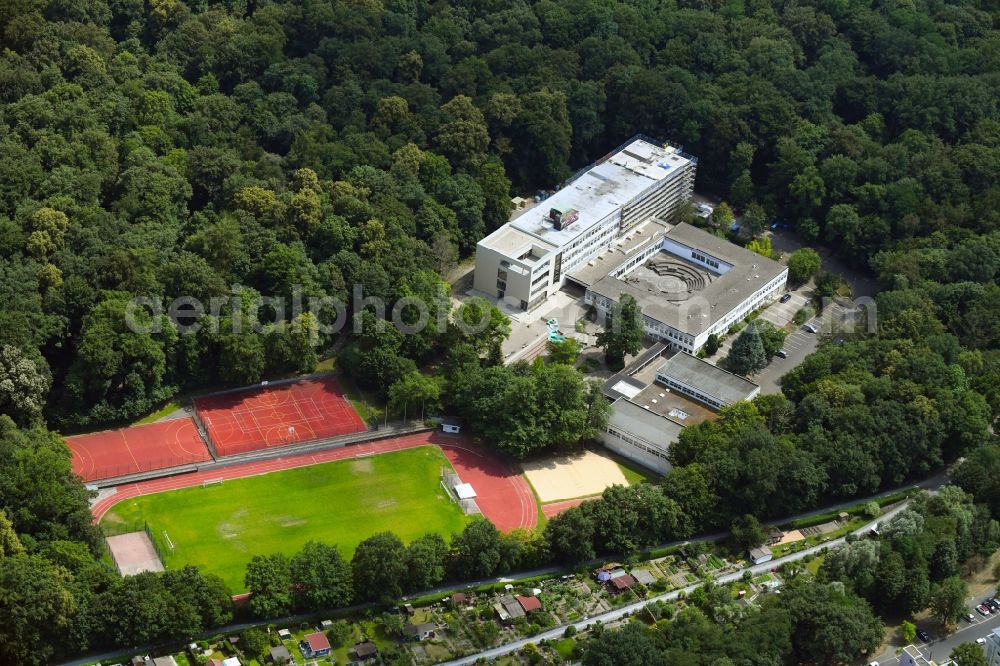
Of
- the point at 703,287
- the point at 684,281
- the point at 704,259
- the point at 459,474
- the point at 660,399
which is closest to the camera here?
the point at 459,474

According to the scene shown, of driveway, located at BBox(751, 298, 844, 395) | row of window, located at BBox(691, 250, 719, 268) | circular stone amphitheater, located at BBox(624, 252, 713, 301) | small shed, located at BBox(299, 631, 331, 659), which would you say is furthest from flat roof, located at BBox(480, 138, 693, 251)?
small shed, located at BBox(299, 631, 331, 659)

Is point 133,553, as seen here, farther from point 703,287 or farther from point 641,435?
point 703,287

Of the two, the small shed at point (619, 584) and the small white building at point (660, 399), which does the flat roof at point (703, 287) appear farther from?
the small shed at point (619, 584)

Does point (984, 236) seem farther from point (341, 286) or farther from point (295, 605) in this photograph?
point (295, 605)

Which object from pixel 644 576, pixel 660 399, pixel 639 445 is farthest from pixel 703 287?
pixel 644 576

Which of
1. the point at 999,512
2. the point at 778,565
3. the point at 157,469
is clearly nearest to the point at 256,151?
the point at 157,469

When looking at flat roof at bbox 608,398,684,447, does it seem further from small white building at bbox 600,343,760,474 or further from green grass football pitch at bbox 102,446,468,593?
green grass football pitch at bbox 102,446,468,593

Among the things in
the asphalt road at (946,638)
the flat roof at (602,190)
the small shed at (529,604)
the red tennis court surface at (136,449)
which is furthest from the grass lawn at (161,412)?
the asphalt road at (946,638)
